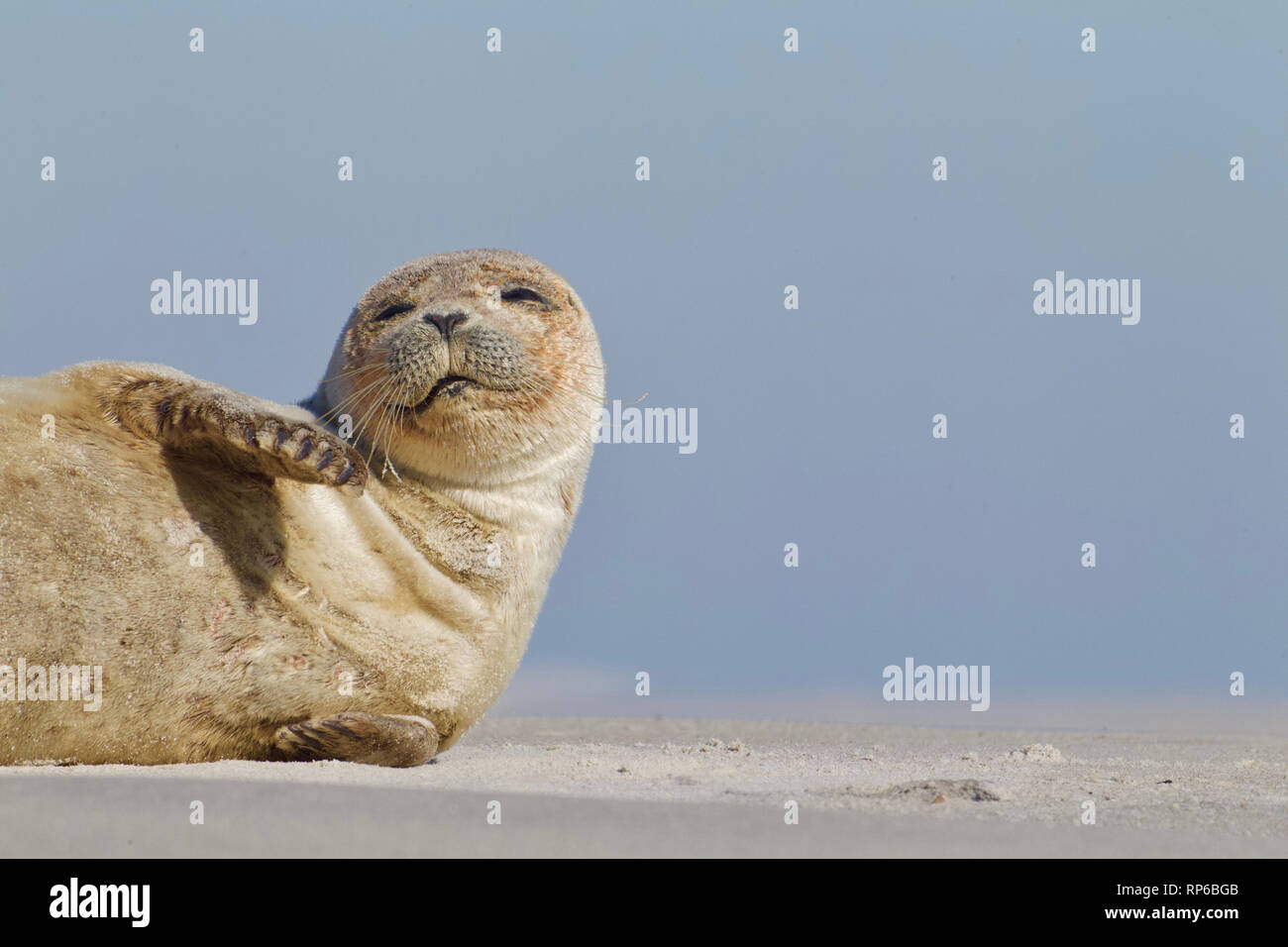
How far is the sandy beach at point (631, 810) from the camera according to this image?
3.68 m

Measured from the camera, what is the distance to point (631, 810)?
164 inches

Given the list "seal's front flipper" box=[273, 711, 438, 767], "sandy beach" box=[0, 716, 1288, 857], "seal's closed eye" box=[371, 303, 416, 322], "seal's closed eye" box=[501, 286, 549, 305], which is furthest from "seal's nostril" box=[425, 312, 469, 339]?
"sandy beach" box=[0, 716, 1288, 857]

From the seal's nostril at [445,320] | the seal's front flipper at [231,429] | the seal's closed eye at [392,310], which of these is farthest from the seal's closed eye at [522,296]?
the seal's front flipper at [231,429]

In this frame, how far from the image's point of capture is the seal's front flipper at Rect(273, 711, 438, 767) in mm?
5957

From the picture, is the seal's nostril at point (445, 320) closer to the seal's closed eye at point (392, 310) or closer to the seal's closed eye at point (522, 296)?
the seal's closed eye at point (392, 310)

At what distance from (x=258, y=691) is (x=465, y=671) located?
1137 mm

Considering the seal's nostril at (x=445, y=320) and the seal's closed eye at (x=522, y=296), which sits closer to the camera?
the seal's nostril at (x=445, y=320)

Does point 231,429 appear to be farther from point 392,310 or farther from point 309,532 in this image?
point 392,310

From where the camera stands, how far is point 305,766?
5488 mm

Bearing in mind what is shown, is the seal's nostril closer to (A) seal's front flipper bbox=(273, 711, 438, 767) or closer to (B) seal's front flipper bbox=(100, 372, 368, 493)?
(B) seal's front flipper bbox=(100, 372, 368, 493)

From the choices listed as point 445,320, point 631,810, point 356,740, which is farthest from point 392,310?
point 631,810

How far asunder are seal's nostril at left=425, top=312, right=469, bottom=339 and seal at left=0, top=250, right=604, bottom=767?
0.04 feet

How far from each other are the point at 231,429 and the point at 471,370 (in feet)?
4.52
